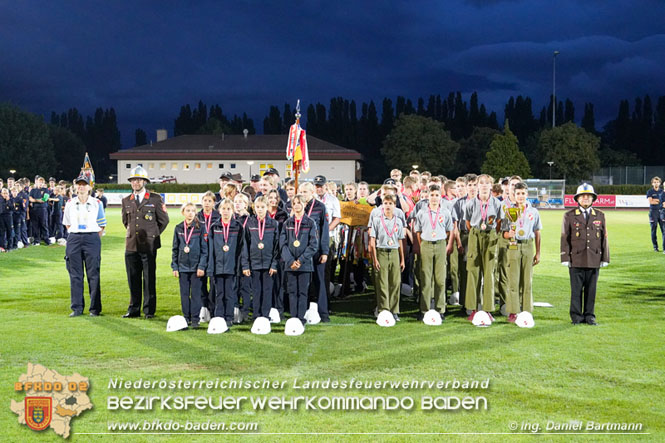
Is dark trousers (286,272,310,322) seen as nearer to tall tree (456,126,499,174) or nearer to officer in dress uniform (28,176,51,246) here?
officer in dress uniform (28,176,51,246)

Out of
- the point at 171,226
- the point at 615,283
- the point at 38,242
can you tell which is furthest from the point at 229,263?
the point at 171,226

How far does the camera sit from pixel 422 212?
9.23 meters

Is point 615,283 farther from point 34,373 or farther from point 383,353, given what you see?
point 34,373

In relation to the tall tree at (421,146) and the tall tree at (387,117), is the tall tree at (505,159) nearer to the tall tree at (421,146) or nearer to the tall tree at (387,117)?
the tall tree at (421,146)

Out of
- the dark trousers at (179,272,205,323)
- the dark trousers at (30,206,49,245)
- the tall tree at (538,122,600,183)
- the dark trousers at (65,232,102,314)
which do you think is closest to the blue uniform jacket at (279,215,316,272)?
the dark trousers at (179,272,205,323)

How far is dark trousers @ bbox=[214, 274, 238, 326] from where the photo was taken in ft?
28.3

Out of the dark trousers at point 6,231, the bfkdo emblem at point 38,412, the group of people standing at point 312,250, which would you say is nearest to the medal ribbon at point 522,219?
the group of people standing at point 312,250

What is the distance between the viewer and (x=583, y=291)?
9164 mm

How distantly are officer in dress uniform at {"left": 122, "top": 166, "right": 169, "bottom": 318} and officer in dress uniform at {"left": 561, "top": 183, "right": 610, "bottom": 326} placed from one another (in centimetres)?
588

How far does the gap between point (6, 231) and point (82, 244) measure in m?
11.1

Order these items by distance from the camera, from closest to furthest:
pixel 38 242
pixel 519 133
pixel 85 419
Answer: pixel 85 419 < pixel 38 242 < pixel 519 133

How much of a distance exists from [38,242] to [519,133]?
128m

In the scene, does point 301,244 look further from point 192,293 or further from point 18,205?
point 18,205

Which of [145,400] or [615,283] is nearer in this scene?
[145,400]
